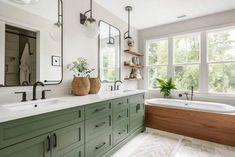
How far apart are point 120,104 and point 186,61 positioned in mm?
2462

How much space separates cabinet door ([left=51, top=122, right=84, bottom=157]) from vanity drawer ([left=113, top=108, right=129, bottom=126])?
68 centimetres

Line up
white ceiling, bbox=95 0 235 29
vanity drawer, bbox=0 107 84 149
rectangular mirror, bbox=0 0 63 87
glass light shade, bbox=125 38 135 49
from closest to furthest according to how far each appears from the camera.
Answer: vanity drawer, bbox=0 107 84 149 → rectangular mirror, bbox=0 0 63 87 → white ceiling, bbox=95 0 235 29 → glass light shade, bbox=125 38 135 49

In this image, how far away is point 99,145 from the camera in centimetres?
189

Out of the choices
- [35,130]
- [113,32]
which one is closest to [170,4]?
[113,32]

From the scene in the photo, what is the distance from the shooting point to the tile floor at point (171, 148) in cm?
221

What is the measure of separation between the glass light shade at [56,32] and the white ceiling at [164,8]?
1.11m

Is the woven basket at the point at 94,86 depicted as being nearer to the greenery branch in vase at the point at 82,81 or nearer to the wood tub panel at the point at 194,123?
the greenery branch in vase at the point at 82,81

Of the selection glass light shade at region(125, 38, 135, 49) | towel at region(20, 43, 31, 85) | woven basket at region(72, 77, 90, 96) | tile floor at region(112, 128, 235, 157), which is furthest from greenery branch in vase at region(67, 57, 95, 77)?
glass light shade at region(125, 38, 135, 49)

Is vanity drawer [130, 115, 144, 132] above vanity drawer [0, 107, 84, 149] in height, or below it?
below

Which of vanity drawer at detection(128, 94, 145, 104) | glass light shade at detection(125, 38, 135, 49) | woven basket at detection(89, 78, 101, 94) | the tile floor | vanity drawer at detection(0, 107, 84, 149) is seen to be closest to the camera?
vanity drawer at detection(0, 107, 84, 149)

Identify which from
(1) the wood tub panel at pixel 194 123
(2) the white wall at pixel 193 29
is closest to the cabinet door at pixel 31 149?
(1) the wood tub panel at pixel 194 123

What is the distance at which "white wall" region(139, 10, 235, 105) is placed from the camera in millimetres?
3207

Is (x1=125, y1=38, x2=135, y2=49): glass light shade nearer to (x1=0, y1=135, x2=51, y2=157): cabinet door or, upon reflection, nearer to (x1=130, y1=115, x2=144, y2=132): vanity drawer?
(x1=130, y1=115, x2=144, y2=132): vanity drawer

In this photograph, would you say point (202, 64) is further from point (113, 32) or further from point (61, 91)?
point (61, 91)
